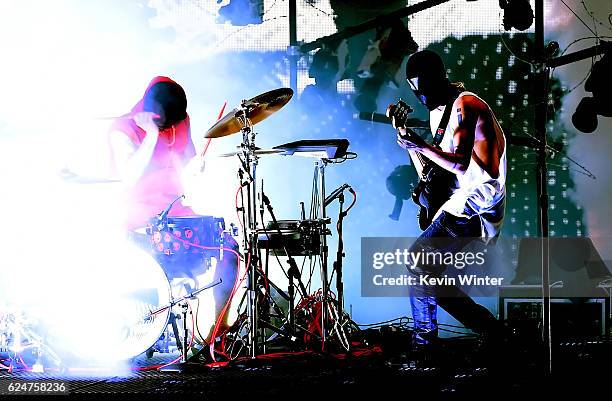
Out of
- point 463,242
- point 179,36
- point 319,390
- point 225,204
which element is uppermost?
point 179,36

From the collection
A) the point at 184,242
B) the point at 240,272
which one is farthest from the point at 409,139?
the point at 184,242

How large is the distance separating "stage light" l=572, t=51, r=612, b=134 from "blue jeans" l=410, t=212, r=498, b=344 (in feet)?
5.15

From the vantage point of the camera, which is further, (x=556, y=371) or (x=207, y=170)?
(x=207, y=170)

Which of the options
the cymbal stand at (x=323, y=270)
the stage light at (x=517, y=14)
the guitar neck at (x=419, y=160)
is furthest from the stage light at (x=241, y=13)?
the stage light at (x=517, y=14)

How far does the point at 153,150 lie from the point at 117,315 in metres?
1.32

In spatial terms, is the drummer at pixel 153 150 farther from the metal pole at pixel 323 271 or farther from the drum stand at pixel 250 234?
the metal pole at pixel 323 271

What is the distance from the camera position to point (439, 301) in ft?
12.4

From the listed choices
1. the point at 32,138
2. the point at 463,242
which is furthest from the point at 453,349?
the point at 32,138

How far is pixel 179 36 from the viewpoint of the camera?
4582 millimetres

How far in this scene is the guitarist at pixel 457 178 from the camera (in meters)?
3.81

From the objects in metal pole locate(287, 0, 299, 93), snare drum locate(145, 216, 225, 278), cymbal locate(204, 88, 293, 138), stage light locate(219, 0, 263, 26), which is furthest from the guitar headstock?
stage light locate(219, 0, 263, 26)

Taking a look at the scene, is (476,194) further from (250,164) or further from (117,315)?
(117,315)

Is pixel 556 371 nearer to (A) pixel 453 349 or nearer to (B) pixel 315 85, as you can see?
(A) pixel 453 349

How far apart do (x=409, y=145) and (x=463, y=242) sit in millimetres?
717
